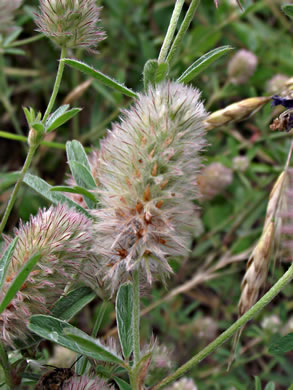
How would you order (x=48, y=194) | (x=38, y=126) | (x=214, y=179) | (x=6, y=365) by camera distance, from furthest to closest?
(x=214, y=179) → (x=48, y=194) → (x=38, y=126) → (x=6, y=365)

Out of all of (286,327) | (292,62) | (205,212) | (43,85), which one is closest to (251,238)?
(205,212)

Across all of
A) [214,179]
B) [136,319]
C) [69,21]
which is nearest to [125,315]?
[136,319]

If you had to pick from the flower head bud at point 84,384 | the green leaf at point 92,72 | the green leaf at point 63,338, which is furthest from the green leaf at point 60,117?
the flower head bud at point 84,384

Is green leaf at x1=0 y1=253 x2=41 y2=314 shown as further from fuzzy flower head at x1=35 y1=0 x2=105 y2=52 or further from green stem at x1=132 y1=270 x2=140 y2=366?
fuzzy flower head at x1=35 y1=0 x2=105 y2=52

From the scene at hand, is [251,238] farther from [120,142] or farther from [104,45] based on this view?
[120,142]

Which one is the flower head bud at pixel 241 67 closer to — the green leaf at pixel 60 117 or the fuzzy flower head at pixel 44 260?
the green leaf at pixel 60 117

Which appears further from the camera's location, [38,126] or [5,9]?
[5,9]

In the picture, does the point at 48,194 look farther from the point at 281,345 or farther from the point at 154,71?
the point at 281,345
